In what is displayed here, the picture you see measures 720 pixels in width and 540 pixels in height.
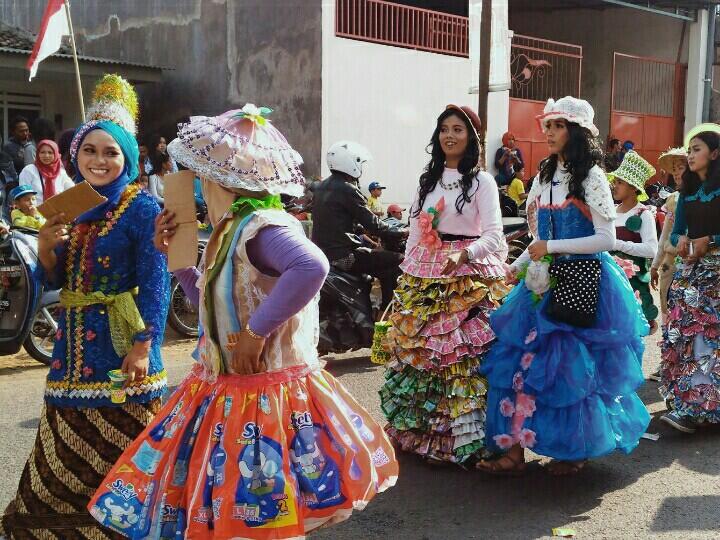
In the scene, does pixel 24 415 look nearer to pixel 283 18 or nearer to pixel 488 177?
pixel 488 177

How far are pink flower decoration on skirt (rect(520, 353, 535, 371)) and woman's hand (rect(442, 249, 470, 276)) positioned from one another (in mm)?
606

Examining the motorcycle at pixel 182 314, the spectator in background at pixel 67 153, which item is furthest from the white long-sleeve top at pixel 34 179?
the spectator in background at pixel 67 153

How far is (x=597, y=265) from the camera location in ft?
15.5

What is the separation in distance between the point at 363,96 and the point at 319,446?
12214mm

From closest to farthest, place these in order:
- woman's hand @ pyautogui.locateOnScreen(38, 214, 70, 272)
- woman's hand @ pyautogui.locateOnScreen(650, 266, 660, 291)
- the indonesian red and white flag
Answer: woman's hand @ pyautogui.locateOnScreen(38, 214, 70, 272), woman's hand @ pyautogui.locateOnScreen(650, 266, 660, 291), the indonesian red and white flag

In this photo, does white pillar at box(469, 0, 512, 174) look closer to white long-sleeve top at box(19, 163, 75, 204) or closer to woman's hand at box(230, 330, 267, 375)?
white long-sleeve top at box(19, 163, 75, 204)

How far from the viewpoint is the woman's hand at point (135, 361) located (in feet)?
11.1

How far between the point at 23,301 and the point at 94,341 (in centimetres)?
397

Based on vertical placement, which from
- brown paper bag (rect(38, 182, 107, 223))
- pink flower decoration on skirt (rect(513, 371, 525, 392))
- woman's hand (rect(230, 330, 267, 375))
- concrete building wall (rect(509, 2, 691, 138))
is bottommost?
pink flower decoration on skirt (rect(513, 371, 525, 392))

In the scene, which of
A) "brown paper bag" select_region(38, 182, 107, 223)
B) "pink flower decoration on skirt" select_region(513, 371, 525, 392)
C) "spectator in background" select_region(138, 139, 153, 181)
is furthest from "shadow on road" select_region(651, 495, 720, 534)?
"spectator in background" select_region(138, 139, 153, 181)

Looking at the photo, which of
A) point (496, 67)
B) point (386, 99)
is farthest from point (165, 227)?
point (386, 99)

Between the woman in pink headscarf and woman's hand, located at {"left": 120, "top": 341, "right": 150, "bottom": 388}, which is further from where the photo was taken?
the woman in pink headscarf

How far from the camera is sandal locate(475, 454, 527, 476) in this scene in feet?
15.7

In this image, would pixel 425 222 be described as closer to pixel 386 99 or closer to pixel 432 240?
pixel 432 240
